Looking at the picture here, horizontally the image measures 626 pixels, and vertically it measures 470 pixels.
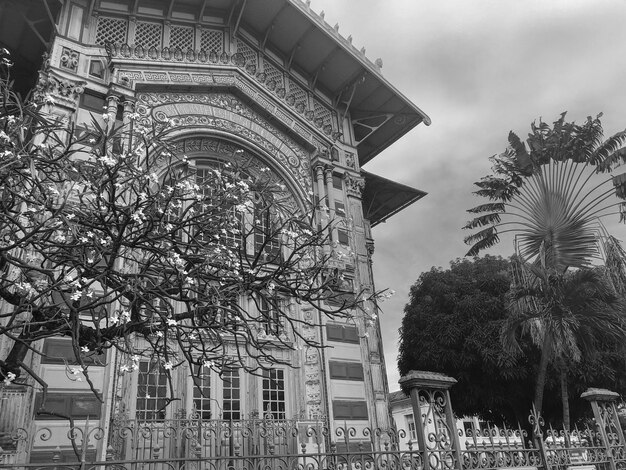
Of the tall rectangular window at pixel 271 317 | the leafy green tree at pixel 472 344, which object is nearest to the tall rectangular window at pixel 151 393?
the tall rectangular window at pixel 271 317

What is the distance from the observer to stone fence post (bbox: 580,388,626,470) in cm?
981

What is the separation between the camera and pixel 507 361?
59.9 feet

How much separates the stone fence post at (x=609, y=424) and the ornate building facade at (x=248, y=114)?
179 inches

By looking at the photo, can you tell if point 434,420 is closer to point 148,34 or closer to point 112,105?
point 112,105

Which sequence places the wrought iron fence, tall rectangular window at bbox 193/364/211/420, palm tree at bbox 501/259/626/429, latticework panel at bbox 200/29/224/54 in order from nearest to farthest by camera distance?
the wrought iron fence → tall rectangular window at bbox 193/364/211/420 → palm tree at bbox 501/259/626/429 → latticework panel at bbox 200/29/224/54

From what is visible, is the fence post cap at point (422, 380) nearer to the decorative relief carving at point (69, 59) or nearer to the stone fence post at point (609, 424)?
the stone fence post at point (609, 424)

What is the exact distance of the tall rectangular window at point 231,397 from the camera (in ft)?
36.8

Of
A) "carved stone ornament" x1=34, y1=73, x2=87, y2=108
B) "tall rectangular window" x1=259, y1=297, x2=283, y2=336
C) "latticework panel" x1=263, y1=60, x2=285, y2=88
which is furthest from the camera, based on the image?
"latticework panel" x1=263, y1=60, x2=285, y2=88

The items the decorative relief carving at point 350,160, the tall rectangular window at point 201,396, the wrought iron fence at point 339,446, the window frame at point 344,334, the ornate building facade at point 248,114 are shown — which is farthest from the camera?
the decorative relief carving at point 350,160

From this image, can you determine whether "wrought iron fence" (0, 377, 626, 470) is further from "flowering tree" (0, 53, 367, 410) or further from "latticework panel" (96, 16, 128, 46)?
"latticework panel" (96, 16, 128, 46)

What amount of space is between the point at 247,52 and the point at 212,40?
111 centimetres

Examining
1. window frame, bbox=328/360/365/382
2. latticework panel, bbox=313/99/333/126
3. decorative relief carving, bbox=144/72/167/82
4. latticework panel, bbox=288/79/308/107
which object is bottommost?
window frame, bbox=328/360/365/382

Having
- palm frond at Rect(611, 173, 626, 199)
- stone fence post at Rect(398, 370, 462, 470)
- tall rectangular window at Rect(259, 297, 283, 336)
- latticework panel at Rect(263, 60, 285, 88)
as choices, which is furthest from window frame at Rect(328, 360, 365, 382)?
palm frond at Rect(611, 173, 626, 199)

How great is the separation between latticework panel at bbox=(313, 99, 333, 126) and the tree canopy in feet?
30.3
